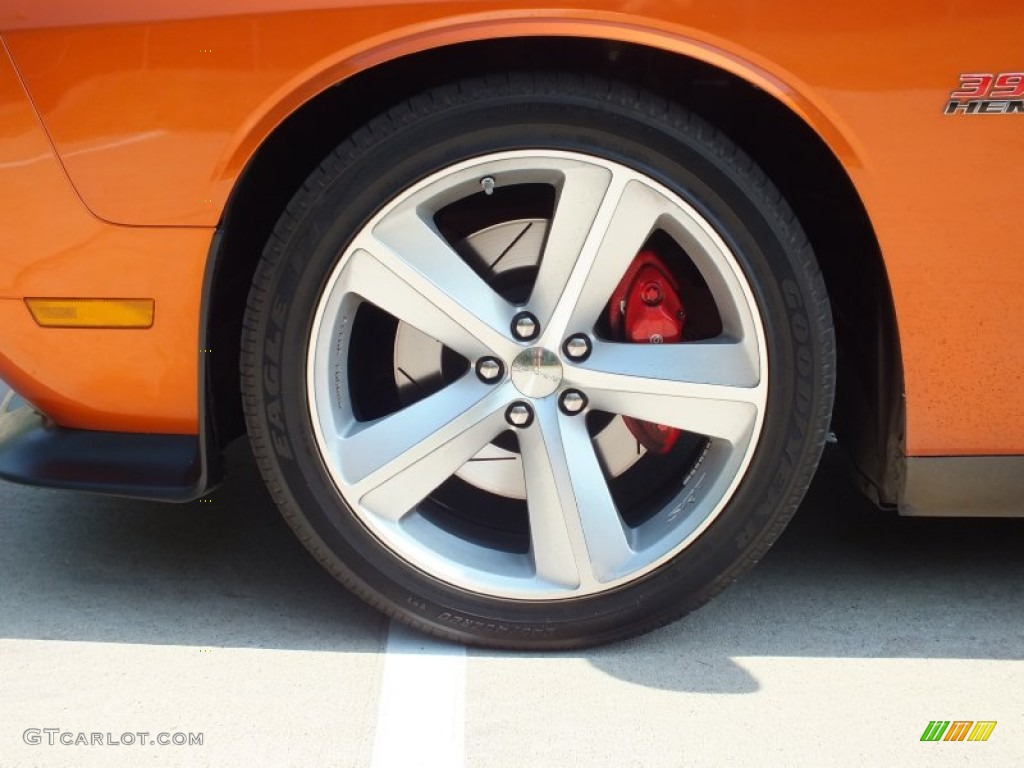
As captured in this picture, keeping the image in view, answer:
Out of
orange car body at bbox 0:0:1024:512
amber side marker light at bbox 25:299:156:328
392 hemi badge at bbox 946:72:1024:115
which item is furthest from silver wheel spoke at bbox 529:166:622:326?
amber side marker light at bbox 25:299:156:328

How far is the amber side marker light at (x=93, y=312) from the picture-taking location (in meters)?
2.22

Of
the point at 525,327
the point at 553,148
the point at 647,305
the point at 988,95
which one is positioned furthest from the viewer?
the point at 647,305

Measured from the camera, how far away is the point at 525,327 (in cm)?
225

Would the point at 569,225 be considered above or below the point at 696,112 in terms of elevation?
below

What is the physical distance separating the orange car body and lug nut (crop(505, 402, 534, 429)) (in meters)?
0.55

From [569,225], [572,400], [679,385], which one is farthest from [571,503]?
[569,225]

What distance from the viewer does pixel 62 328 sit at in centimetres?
226

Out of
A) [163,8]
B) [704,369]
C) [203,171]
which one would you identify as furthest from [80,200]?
[704,369]

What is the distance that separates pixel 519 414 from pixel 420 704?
0.53 m

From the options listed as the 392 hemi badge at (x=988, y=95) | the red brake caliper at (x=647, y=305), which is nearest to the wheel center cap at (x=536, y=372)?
the red brake caliper at (x=647, y=305)

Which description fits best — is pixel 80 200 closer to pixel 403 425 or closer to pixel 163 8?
pixel 163 8

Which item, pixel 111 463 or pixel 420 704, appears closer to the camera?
pixel 420 704

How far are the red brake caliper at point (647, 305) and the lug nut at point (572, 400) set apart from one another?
0.16 meters

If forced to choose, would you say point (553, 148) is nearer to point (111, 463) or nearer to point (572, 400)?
point (572, 400)
